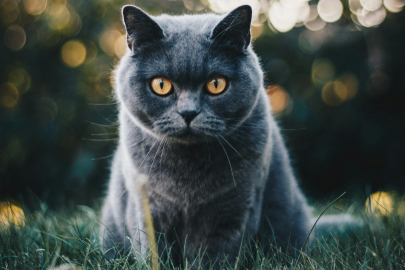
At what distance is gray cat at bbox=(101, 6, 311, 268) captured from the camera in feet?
4.20

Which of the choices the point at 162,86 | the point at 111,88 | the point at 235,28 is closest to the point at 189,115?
the point at 162,86

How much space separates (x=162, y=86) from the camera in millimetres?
1303

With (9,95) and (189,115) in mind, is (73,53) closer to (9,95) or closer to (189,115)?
(9,95)

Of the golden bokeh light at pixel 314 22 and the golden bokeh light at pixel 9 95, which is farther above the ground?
the golden bokeh light at pixel 314 22

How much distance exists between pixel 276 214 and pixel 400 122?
199 centimetres

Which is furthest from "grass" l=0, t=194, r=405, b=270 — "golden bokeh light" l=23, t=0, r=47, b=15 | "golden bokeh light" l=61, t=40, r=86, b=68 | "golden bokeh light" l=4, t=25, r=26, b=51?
"golden bokeh light" l=23, t=0, r=47, b=15

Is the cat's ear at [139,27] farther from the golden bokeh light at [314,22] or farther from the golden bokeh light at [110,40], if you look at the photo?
the golden bokeh light at [314,22]

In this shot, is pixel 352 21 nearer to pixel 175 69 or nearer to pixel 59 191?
pixel 175 69

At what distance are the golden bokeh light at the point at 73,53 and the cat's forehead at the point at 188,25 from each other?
1.76 meters

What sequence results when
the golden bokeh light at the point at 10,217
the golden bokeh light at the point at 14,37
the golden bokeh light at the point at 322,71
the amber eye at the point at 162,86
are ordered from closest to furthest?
the amber eye at the point at 162,86, the golden bokeh light at the point at 10,217, the golden bokeh light at the point at 14,37, the golden bokeh light at the point at 322,71

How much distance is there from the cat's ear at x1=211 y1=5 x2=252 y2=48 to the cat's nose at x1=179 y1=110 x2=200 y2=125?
333 mm

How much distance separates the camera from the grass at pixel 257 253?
119 cm

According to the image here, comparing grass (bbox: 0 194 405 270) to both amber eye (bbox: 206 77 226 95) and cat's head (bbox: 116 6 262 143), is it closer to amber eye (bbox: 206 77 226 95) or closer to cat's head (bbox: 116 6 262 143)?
cat's head (bbox: 116 6 262 143)

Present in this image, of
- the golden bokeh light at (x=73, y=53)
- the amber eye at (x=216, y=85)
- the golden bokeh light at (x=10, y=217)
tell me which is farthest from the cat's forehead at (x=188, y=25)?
the golden bokeh light at (x=73, y=53)
